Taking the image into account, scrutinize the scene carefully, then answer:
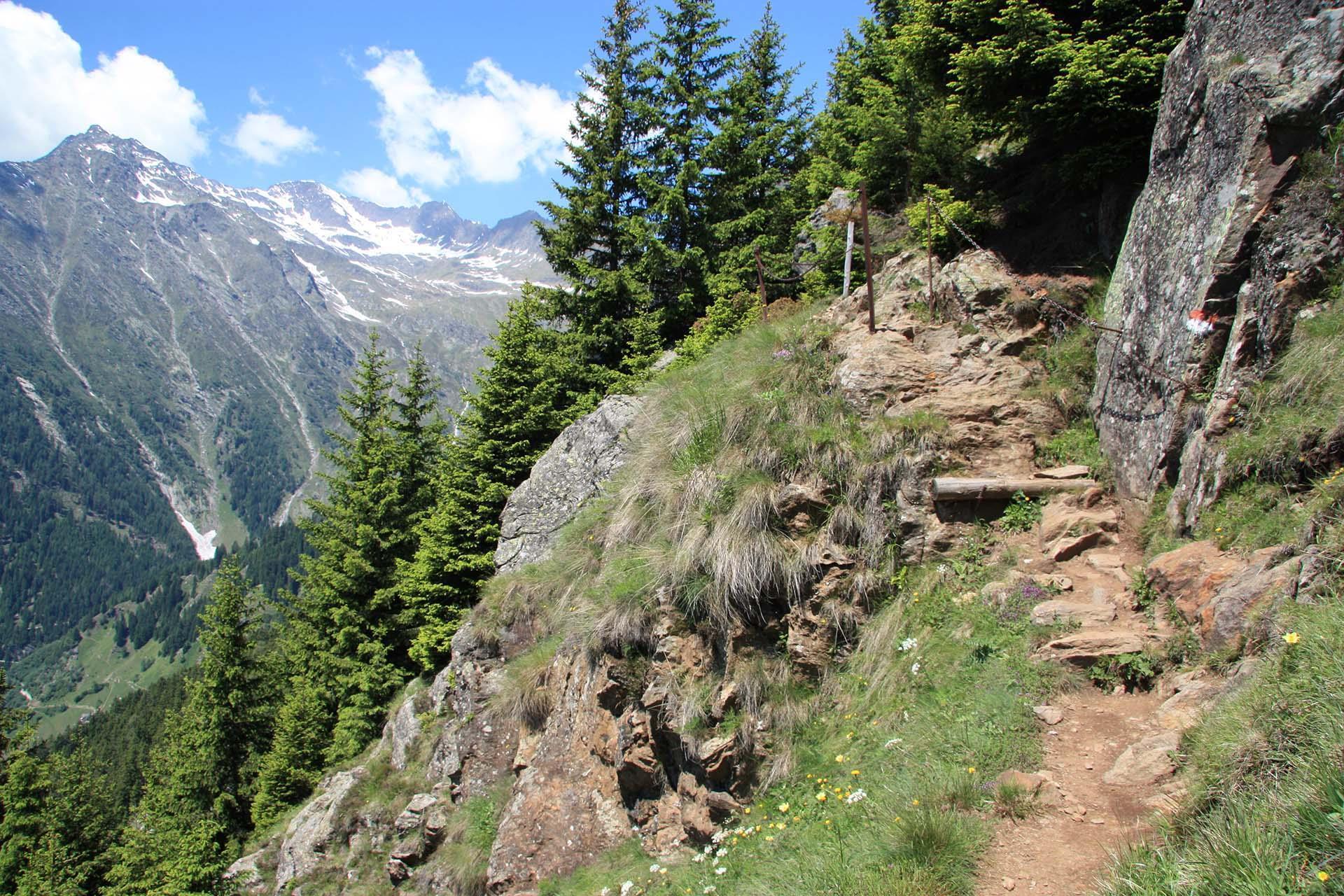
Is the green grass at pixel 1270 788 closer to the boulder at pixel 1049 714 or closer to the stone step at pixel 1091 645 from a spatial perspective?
the boulder at pixel 1049 714

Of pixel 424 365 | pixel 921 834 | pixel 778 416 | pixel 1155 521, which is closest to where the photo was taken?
pixel 921 834

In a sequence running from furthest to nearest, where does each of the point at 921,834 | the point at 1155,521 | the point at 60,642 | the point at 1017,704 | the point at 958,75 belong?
the point at 60,642
the point at 958,75
the point at 1155,521
the point at 1017,704
the point at 921,834

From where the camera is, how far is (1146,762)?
409cm

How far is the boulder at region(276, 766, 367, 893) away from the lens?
13984 mm

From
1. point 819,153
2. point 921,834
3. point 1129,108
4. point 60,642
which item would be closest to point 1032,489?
point 921,834

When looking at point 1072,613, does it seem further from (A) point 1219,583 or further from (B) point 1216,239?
(B) point 1216,239

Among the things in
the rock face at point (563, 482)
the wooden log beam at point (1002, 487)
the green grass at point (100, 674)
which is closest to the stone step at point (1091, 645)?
the wooden log beam at point (1002, 487)

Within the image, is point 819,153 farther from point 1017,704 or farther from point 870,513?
point 1017,704

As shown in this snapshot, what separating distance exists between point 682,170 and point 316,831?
58.6ft

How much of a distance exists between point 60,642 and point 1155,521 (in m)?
254

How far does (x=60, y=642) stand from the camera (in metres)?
190

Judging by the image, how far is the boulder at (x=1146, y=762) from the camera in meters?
3.98

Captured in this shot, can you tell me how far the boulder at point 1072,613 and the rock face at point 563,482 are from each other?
28.5ft

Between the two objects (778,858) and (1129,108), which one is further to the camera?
(1129,108)
